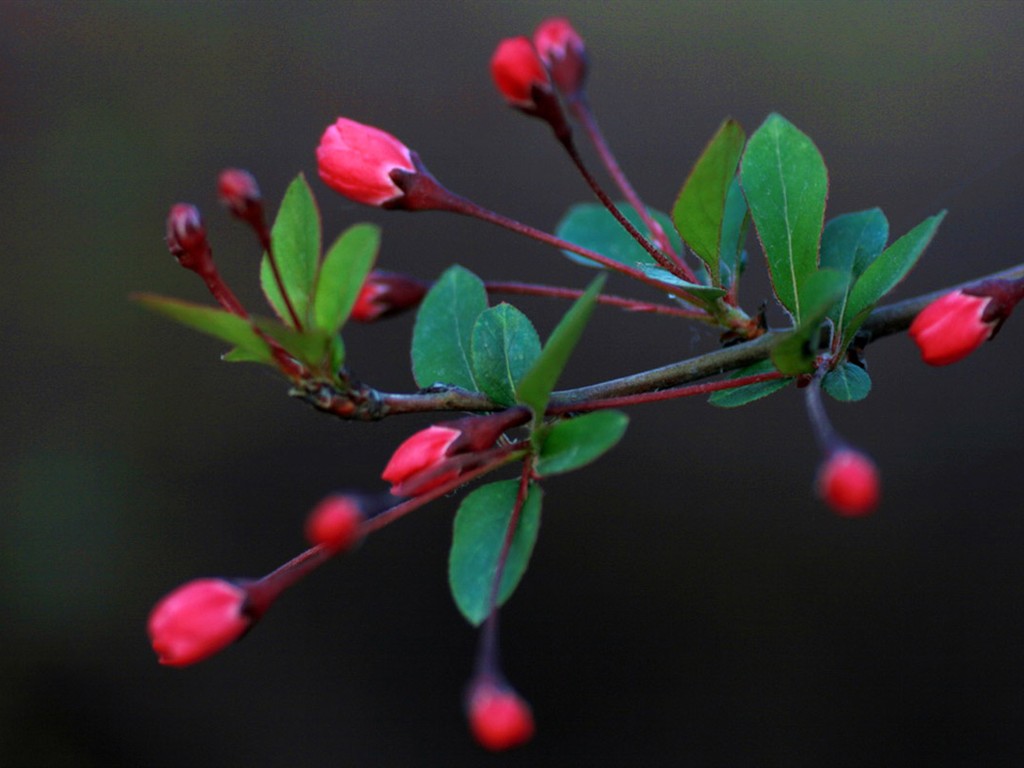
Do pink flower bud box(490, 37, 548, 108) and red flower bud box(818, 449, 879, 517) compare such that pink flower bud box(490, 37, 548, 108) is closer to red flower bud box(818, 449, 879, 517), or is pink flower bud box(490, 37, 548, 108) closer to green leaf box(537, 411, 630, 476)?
green leaf box(537, 411, 630, 476)

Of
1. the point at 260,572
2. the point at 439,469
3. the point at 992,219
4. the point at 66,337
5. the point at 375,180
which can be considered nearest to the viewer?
the point at 439,469

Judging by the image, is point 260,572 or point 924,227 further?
point 260,572

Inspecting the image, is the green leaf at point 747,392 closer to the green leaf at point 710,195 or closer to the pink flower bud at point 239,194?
the green leaf at point 710,195

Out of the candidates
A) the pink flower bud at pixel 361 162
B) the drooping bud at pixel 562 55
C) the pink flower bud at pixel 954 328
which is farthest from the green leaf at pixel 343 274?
the pink flower bud at pixel 954 328

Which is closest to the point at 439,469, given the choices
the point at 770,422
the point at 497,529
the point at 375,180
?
the point at 497,529

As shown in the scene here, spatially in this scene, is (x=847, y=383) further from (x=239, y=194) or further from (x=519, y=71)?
(x=239, y=194)

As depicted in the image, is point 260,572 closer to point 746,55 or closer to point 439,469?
point 746,55
